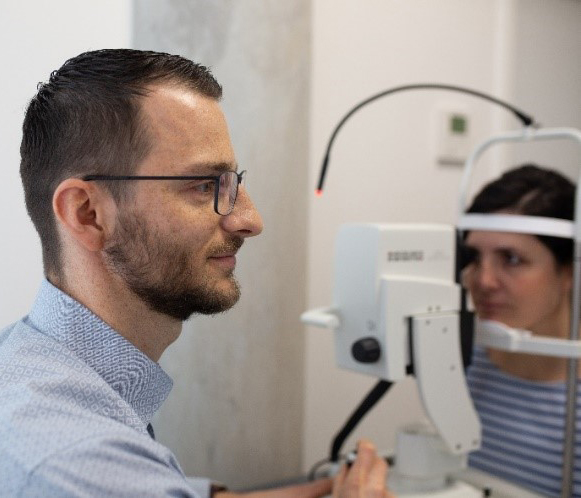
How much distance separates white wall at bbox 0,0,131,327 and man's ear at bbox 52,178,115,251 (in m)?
0.22

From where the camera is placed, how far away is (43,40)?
982 millimetres

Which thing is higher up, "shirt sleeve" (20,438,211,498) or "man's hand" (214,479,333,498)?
"shirt sleeve" (20,438,211,498)

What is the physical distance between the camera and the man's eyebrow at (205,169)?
797mm

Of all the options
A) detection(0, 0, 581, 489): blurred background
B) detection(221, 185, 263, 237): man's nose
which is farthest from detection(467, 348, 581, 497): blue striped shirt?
detection(221, 185, 263, 237): man's nose

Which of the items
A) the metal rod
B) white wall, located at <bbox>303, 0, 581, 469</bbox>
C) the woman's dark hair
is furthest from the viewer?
white wall, located at <bbox>303, 0, 581, 469</bbox>

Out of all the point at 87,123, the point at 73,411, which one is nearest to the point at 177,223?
the point at 87,123

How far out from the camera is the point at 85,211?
Answer: 0.77 m

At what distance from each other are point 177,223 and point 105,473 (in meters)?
0.32

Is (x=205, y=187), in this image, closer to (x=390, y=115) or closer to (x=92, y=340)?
(x=92, y=340)

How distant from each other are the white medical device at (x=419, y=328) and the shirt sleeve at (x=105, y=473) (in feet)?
1.58

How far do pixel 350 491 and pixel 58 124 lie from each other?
0.69 metres

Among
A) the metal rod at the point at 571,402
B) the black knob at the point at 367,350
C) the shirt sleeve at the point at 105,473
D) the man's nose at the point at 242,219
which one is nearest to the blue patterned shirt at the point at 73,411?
the shirt sleeve at the point at 105,473

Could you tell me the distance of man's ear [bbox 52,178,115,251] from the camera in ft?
2.51

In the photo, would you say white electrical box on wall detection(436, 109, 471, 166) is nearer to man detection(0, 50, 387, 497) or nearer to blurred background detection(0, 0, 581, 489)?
blurred background detection(0, 0, 581, 489)
